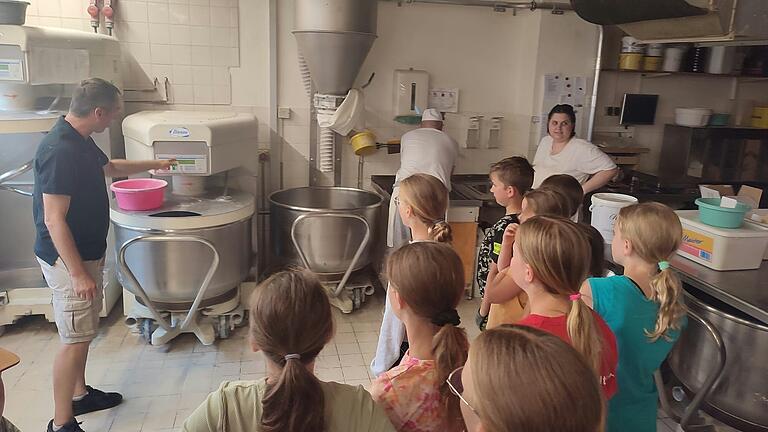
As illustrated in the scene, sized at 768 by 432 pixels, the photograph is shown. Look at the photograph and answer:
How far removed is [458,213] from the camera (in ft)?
11.0

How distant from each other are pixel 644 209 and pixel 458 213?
1788 mm

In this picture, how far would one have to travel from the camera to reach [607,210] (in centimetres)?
231

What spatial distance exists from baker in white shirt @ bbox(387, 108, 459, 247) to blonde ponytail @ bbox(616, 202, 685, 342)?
1.67 m

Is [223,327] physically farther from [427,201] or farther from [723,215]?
[723,215]

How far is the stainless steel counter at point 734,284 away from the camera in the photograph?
5.98 ft

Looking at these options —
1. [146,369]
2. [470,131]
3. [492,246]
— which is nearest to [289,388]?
[492,246]

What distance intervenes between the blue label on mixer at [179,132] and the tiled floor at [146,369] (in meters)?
1.04

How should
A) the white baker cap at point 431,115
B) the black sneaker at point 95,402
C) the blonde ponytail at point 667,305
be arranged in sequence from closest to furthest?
the blonde ponytail at point 667,305, the black sneaker at point 95,402, the white baker cap at point 431,115

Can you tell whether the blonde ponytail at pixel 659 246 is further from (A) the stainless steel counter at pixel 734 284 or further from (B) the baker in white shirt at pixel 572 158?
(B) the baker in white shirt at pixel 572 158

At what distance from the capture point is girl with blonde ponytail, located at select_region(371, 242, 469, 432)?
3.97 feet

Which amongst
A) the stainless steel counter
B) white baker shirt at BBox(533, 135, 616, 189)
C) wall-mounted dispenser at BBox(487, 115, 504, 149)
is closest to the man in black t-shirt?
the stainless steel counter

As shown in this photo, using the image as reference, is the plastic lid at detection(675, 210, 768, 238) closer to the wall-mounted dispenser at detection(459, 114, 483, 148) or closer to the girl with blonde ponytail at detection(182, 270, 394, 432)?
the girl with blonde ponytail at detection(182, 270, 394, 432)

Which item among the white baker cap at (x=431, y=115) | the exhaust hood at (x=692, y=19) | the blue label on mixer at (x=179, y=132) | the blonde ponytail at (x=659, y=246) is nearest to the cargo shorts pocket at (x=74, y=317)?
the blue label on mixer at (x=179, y=132)

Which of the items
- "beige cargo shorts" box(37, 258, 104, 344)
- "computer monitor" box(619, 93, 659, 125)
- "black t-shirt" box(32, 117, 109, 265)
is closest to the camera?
"black t-shirt" box(32, 117, 109, 265)
